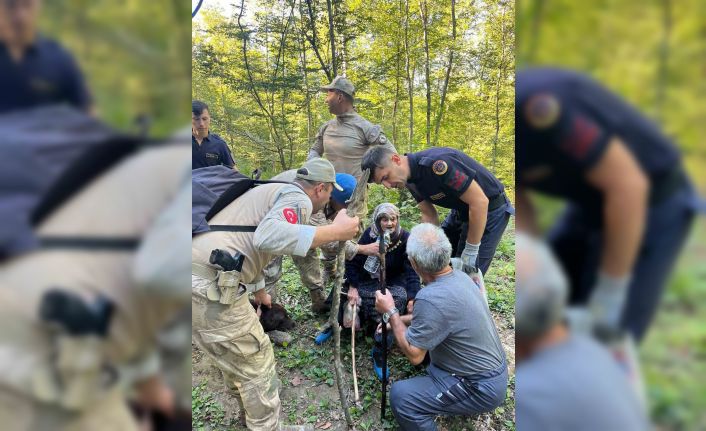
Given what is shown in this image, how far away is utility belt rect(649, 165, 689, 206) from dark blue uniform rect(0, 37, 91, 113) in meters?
0.64

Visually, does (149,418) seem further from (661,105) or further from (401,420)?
(401,420)

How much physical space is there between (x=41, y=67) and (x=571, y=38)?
0.63 m

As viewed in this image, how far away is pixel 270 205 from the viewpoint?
199 cm

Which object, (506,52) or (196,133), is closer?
(506,52)

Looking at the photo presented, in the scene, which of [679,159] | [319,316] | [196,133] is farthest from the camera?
[319,316]

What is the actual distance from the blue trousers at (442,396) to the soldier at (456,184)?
0.77 metres

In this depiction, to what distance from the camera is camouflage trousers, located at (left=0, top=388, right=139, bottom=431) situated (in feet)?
1.23

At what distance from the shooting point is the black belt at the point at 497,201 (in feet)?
7.98

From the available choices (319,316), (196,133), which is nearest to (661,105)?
(196,133)

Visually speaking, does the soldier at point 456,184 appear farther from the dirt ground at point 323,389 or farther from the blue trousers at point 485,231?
the dirt ground at point 323,389

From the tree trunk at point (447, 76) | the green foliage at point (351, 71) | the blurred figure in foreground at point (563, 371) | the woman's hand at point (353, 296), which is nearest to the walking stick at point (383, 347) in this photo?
the woman's hand at point (353, 296)

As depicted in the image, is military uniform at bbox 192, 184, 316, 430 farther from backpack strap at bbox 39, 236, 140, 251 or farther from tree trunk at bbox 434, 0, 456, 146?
tree trunk at bbox 434, 0, 456, 146

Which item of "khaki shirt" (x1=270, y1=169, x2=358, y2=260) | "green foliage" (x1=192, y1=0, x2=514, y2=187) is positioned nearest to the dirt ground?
"khaki shirt" (x1=270, y1=169, x2=358, y2=260)

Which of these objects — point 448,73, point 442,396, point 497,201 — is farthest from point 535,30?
point 448,73
